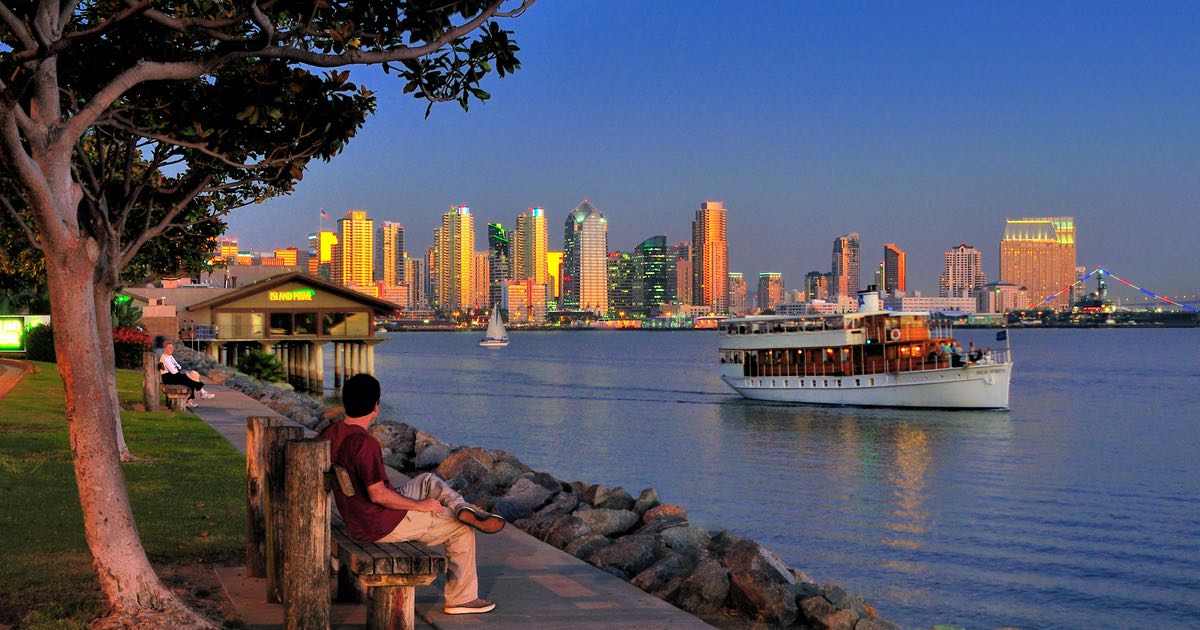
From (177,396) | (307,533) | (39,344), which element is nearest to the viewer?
(307,533)

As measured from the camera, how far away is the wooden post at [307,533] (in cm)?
672

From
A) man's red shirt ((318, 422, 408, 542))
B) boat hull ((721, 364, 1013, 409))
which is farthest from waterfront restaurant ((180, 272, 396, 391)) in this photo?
man's red shirt ((318, 422, 408, 542))

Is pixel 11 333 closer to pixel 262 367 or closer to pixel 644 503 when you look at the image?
pixel 262 367

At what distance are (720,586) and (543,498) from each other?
5550mm

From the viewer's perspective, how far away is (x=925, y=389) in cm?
6034

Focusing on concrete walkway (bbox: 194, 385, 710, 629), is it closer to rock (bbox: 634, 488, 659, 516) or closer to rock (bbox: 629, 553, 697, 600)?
rock (bbox: 629, 553, 697, 600)

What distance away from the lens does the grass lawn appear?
27.5 ft

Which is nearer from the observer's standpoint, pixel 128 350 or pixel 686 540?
pixel 686 540

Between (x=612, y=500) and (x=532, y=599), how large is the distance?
27.2 ft

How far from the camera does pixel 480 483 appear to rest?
57.5 feet

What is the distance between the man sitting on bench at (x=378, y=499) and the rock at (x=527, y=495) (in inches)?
293

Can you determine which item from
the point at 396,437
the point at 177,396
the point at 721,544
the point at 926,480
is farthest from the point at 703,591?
the point at 926,480

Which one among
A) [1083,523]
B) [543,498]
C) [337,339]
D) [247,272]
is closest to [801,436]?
[1083,523]

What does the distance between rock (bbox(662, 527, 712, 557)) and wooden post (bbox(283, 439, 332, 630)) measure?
6470mm
